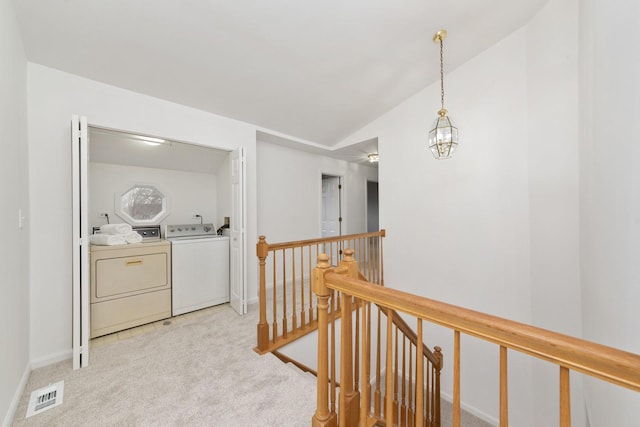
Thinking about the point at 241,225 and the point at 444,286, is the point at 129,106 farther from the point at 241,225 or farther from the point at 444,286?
the point at 444,286

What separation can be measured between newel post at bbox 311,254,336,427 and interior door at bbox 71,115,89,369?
1.89 meters

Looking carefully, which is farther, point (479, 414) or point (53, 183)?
point (479, 414)


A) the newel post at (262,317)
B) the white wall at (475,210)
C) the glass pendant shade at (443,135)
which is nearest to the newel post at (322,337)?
the newel post at (262,317)

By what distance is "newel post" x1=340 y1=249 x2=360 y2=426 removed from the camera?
1.15 m

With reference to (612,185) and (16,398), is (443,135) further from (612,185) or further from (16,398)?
(16,398)

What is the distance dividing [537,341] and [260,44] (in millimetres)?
2580

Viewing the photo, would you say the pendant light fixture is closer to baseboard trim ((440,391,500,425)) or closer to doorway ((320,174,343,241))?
doorway ((320,174,343,241))

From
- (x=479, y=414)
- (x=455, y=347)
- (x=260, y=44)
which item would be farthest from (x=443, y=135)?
(x=479, y=414)

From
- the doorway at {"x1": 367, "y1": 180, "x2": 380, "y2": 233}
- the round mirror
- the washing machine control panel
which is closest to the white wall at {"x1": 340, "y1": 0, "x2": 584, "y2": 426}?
the washing machine control panel

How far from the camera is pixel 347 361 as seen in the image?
1.19m

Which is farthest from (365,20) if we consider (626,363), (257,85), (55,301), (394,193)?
(55,301)

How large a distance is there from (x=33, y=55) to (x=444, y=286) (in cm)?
447

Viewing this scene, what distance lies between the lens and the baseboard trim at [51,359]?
6.06 feet

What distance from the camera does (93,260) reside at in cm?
221
